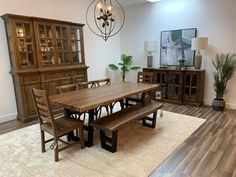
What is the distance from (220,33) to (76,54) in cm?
358

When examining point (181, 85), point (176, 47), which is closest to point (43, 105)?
point (181, 85)

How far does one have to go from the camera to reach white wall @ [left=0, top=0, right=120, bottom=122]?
3760mm

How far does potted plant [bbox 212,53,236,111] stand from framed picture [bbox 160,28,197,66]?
70cm

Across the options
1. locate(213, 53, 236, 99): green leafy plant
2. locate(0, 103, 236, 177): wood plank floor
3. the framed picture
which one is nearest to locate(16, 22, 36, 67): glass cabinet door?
locate(0, 103, 236, 177): wood plank floor

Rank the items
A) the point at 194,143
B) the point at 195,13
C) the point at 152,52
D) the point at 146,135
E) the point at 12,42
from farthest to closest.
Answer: the point at 152,52 < the point at 195,13 < the point at 12,42 < the point at 146,135 < the point at 194,143

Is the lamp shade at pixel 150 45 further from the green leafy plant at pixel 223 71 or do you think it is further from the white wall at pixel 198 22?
the green leafy plant at pixel 223 71

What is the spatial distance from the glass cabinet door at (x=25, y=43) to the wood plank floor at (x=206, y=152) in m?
1.31

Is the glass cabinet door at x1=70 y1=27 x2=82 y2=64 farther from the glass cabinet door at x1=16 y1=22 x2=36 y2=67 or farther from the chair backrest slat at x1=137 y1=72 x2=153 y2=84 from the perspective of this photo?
the chair backrest slat at x1=137 y1=72 x2=153 y2=84

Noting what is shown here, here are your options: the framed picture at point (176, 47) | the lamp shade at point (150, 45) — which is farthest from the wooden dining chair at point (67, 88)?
the framed picture at point (176, 47)

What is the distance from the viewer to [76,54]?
4.71 metres

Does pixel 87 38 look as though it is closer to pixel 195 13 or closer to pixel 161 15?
pixel 161 15

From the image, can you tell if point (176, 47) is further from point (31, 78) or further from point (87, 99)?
point (31, 78)

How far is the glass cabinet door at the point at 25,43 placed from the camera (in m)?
3.64

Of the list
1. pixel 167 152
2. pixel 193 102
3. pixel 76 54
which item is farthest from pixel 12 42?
pixel 193 102
